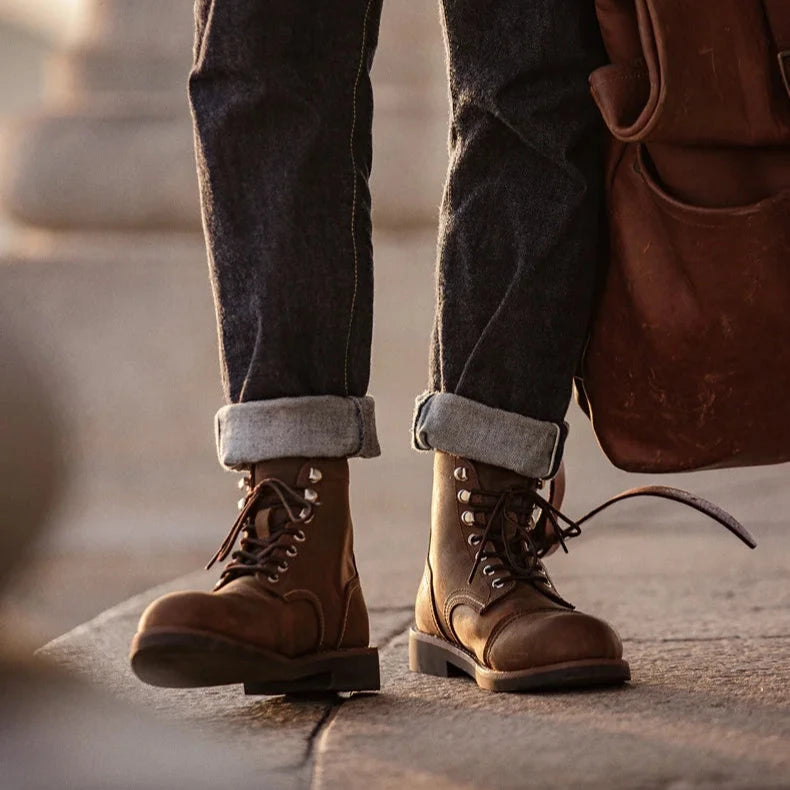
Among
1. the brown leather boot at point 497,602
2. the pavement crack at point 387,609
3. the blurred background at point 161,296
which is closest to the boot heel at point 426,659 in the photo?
the brown leather boot at point 497,602

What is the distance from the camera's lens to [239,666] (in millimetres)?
1007

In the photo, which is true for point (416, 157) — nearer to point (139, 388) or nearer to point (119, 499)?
point (139, 388)

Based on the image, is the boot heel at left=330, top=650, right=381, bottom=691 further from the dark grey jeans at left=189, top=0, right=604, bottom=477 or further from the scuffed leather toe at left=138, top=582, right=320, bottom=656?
the dark grey jeans at left=189, top=0, right=604, bottom=477

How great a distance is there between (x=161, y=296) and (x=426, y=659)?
1.67m

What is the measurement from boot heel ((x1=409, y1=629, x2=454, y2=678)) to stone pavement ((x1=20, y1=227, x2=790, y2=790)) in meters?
0.02

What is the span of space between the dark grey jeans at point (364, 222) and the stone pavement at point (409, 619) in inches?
9.3

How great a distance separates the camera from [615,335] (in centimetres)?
117

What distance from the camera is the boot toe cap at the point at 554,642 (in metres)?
1.06

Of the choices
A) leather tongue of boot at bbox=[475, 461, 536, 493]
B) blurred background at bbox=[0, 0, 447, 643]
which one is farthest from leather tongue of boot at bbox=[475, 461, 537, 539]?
blurred background at bbox=[0, 0, 447, 643]

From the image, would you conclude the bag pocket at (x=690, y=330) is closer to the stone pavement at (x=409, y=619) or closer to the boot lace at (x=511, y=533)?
the boot lace at (x=511, y=533)

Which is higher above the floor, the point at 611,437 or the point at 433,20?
the point at 433,20

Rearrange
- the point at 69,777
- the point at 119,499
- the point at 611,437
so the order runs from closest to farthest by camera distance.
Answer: the point at 69,777 < the point at 611,437 < the point at 119,499

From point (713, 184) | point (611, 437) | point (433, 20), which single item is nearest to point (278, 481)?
point (611, 437)

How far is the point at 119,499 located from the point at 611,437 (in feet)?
5.60
